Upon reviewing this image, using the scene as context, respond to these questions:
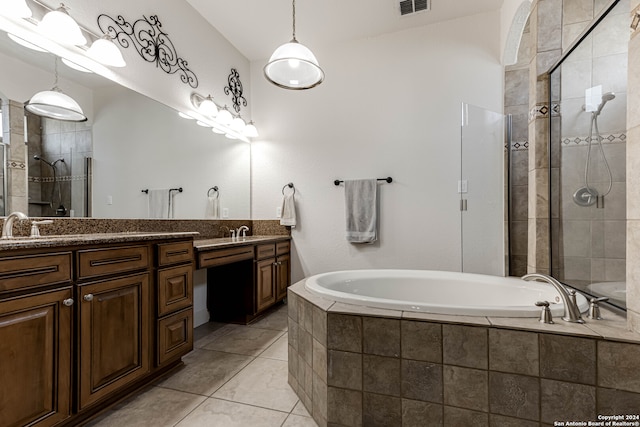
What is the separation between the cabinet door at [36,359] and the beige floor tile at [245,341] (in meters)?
1.06

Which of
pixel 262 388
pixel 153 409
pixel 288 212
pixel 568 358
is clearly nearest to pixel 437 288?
pixel 568 358

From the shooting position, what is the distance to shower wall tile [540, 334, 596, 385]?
1054 mm

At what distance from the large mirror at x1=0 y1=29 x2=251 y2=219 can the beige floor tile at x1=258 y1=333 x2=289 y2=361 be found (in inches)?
51.5

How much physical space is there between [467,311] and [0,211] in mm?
2193

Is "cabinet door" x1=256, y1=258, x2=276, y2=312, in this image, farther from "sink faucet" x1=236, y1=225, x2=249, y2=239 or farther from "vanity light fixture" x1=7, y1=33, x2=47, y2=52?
"vanity light fixture" x1=7, y1=33, x2=47, y2=52

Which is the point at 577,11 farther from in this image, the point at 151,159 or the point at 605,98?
the point at 151,159

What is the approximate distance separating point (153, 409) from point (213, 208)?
1.78m

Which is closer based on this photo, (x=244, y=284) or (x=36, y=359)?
(x=36, y=359)

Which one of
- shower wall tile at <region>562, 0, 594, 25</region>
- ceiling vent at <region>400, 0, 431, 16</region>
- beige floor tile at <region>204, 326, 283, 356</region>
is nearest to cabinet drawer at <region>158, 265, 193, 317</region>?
beige floor tile at <region>204, 326, 283, 356</region>

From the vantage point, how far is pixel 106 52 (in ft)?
6.05

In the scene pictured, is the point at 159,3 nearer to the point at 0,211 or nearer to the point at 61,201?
the point at 61,201

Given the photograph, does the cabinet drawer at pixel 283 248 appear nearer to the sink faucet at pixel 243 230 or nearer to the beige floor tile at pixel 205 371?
the sink faucet at pixel 243 230

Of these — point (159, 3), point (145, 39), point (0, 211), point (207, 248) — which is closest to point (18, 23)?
point (145, 39)

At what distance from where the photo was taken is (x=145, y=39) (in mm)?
2211
